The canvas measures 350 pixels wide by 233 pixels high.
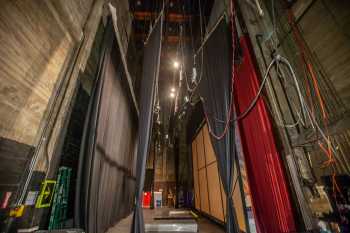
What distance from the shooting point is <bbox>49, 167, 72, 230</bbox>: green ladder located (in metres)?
1.69

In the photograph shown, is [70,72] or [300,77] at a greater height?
[70,72]

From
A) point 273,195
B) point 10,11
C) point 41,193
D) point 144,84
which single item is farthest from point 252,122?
point 10,11

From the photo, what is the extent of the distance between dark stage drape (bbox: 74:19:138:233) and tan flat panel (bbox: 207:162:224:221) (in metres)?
2.43

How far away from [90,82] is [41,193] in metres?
1.85

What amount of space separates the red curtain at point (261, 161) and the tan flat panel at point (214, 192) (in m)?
1.55

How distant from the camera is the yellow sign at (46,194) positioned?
1501 mm

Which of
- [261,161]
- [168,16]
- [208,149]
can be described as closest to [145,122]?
[261,161]

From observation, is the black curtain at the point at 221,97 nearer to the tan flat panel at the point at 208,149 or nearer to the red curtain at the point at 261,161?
the red curtain at the point at 261,161

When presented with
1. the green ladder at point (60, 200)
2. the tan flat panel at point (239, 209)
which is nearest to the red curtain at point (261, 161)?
the tan flat panel at point (239, 209)

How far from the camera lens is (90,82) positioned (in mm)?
2629

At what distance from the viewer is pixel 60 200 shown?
184 cm

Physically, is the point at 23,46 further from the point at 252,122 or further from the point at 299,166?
the point at 299,166

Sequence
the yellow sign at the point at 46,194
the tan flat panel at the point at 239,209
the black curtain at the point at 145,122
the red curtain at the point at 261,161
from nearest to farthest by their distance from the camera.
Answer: the yellow sign at the point at 46,194
the red curtain at the point at 261,161
the black curtain at the point at 145,122
the tan flat panel at the point at 239,209

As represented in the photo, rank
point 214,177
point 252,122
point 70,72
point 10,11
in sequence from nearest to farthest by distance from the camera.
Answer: point 10,11, point 70,72, point 252,122, point 214,177
